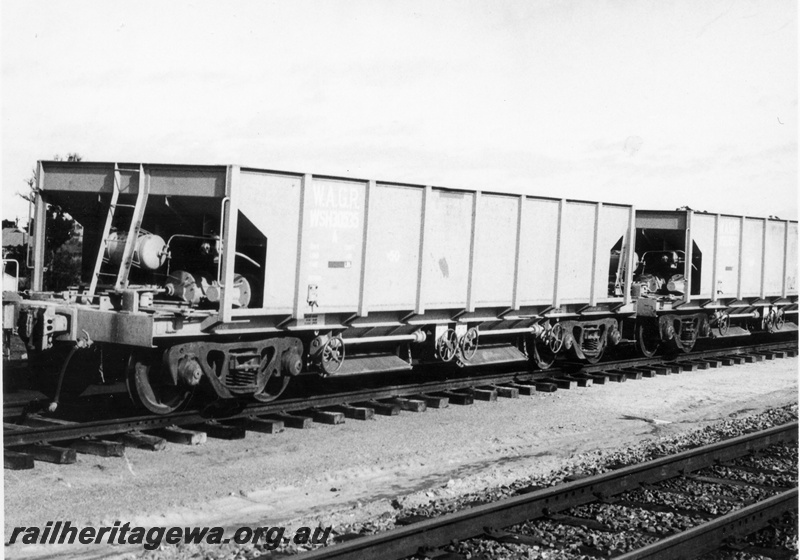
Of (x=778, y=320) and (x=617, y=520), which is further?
(x=778, y=320)

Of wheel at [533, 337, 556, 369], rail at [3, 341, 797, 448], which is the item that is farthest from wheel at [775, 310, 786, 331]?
wheel at [533, 337, 556, 369]

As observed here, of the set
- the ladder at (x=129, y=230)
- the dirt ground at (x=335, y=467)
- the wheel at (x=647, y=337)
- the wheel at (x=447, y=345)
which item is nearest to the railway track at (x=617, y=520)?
the dirt ground at (x=335, y=467)

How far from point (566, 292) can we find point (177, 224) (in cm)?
637

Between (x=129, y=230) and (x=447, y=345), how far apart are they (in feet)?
15.3

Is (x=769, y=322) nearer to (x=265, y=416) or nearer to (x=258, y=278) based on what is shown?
(x=265, y=416)

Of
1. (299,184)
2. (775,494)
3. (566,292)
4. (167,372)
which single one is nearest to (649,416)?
(566,292)

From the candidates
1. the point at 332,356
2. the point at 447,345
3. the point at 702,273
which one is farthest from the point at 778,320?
the point at 332,356

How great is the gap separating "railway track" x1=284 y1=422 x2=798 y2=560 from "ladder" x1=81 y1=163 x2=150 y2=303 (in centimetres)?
485

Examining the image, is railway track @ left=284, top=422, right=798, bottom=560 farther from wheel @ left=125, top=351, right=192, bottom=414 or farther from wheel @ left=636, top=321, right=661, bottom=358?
wheel @ left=636, top=321, right=661, bottom=358

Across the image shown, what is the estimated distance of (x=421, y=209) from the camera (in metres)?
10.7

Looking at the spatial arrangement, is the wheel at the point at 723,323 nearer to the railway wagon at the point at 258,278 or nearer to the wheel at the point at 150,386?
the railway wagon at the point at 258,278

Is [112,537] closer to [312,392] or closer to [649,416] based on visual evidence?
[312,392]

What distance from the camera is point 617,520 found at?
20.6 feet

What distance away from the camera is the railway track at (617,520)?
17.5 feet
